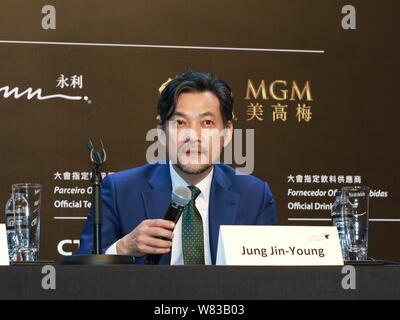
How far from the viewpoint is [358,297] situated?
4.68 feet

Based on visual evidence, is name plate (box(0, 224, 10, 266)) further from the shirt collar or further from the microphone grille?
the shirt collar

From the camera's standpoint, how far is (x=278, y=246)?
163 centimetres

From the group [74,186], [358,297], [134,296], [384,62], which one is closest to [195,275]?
[134,296]

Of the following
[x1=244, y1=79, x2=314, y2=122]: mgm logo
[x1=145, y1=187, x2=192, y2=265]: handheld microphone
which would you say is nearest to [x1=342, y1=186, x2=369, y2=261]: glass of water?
[x1=145, y1=187, x2=192, y2=265]: handheld microphone

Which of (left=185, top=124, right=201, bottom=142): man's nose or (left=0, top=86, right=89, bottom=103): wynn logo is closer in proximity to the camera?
(left=185, top=124, right=201, bottom=142): man's nose

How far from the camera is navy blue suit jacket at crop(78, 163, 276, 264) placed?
267 centimetres

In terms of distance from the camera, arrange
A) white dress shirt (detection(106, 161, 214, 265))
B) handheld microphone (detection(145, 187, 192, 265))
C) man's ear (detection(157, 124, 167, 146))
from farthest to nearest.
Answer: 1. man's ear (detection(157, 124, 167, 146))
2. white dress shirt (detection(106, 161, 214, 265))
3. handheld microphone (detection(145, 187, 192, 265))

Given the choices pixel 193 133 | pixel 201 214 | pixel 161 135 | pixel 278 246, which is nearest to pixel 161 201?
pixel 201 214

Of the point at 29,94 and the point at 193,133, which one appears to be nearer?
the point at 193,133

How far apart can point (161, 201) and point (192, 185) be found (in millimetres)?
161

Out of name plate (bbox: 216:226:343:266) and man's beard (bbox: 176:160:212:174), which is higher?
man's beard (bbox: 176:160:212:174)

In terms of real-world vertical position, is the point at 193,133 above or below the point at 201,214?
above

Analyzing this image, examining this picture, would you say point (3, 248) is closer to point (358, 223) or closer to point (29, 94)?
point (358, 223)
